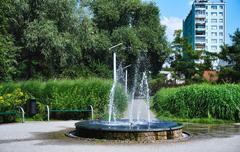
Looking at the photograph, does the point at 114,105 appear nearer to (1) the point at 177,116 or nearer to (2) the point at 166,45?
(1) the point at 177,116

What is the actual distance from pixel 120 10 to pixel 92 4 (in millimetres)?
4103

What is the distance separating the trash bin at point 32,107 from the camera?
81.4ft

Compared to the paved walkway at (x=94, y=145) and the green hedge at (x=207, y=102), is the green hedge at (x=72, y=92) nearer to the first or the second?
the green hedge at (x=207, y=102)

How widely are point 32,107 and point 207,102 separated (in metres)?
8.86

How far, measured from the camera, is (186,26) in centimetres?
18038

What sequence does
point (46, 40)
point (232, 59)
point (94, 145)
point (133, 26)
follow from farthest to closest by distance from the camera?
point (133, 26), point (232, 59), point (46, 40), point (94, 145)

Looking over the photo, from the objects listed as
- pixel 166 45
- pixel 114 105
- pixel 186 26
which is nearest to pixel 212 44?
pixel 186 26

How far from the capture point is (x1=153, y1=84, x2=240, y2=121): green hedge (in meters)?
24.3

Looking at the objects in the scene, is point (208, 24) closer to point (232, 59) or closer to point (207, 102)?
point (232, 59)

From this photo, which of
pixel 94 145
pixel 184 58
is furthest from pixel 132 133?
pixel 184 58

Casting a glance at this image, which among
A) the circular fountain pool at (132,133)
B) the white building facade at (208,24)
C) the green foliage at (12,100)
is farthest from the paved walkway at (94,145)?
the white building facade at (208,24)

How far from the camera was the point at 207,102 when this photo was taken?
25.0 meters

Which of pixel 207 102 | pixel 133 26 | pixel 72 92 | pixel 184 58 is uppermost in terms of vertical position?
pixel 133 26

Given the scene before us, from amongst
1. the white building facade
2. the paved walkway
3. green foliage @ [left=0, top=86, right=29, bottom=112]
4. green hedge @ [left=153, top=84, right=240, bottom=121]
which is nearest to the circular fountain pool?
the paved walkway
